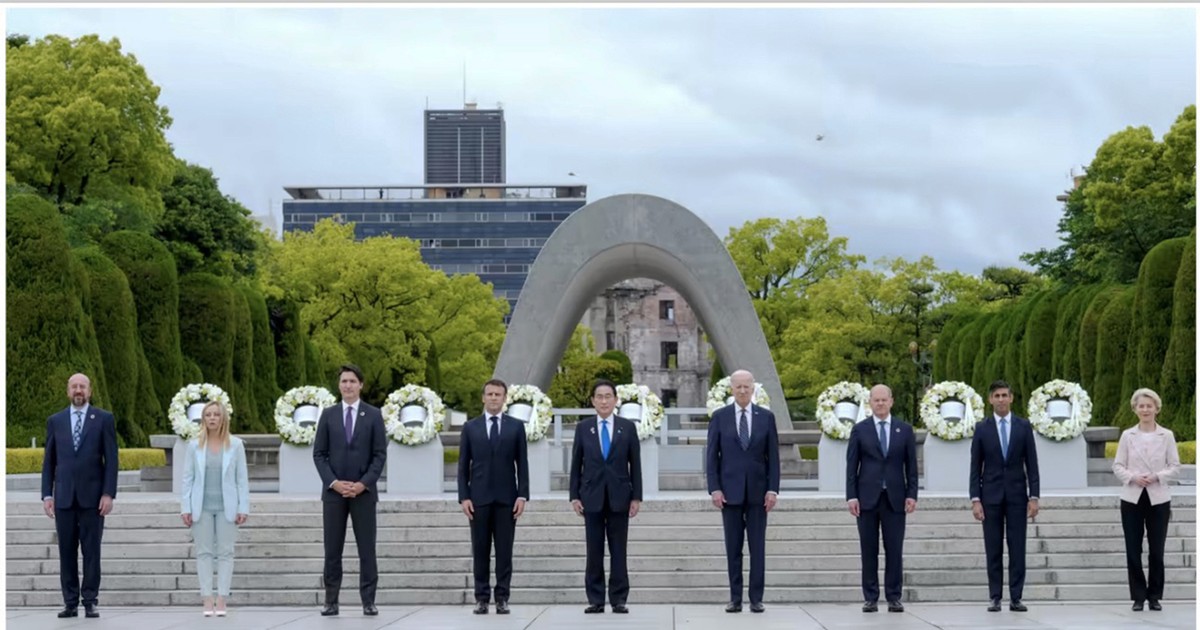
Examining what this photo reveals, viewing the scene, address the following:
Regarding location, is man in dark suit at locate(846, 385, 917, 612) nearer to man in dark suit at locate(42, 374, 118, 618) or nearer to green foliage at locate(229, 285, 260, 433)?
man in dark suit at locate(42, 374, 118, 618)

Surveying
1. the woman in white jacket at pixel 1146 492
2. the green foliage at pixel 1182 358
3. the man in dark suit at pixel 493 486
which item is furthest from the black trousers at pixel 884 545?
the green foliage at pixel 1182 358

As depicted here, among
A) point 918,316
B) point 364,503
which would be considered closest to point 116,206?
point 364,503

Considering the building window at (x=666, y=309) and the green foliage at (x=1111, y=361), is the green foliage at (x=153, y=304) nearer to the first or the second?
the green foliage at (x=1111, y=361)

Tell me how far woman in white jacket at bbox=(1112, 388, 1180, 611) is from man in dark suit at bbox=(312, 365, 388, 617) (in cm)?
543

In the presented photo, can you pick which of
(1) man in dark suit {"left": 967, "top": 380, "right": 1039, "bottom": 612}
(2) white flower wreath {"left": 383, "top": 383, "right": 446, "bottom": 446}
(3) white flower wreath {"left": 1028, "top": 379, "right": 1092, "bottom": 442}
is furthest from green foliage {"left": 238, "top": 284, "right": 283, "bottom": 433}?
(1) man in dark suit {"left": 967, "top": 380, "right": 1039, "bottom": 612}

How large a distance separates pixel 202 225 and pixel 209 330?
232 inches

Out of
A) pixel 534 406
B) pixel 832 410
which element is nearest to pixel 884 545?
pixel 534 406

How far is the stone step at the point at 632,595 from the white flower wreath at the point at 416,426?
530 cm

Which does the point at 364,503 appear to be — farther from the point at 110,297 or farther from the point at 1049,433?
the point at 110,297

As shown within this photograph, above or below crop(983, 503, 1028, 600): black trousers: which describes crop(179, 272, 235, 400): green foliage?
above

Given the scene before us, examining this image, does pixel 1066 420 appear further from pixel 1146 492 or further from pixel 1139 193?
pixel 1139 193

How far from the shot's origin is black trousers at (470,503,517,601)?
38.9 feet

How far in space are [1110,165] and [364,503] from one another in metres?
38.2

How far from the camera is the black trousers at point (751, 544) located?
11.8 meters
